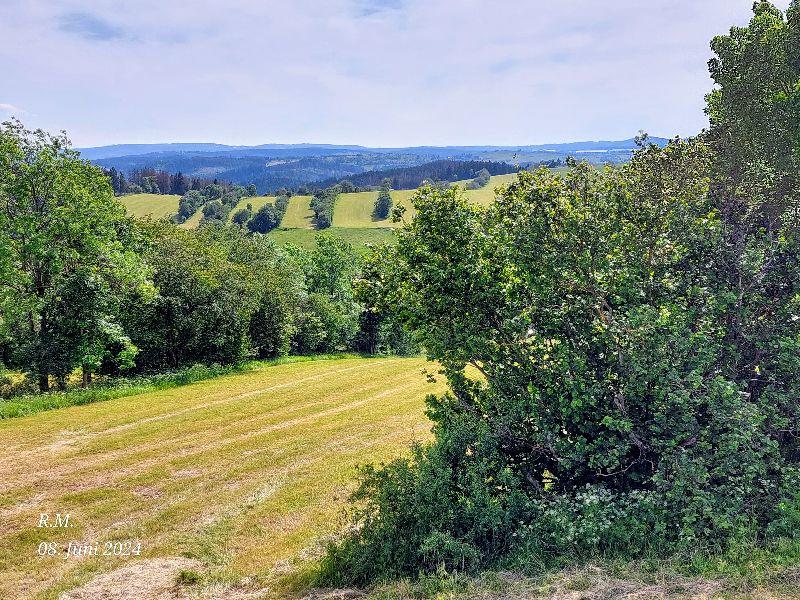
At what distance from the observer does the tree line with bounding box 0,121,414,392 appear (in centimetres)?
2992

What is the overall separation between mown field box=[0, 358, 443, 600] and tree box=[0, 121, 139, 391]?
235 inches

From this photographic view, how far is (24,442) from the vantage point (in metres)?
20.5

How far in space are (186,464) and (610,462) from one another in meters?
14.4

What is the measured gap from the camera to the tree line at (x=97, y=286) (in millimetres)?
29920

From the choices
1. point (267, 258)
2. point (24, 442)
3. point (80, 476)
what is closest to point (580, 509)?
point (80, 476)

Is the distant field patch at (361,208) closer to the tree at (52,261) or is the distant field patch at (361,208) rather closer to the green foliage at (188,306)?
the green foliage at (188,306)

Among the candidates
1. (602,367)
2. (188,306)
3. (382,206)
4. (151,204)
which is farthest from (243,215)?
(602,367)

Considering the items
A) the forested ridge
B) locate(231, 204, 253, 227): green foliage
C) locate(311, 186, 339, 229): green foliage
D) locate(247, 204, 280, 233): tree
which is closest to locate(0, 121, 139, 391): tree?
the forested ridge

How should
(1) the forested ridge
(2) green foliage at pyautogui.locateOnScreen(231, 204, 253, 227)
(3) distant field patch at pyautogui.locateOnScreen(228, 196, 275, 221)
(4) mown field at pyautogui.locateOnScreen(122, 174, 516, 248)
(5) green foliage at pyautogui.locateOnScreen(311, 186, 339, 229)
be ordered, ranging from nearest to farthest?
1. (1) the forested ridge
2. (4) mown field at pyautogui.locateOnScreen(122, 174, 516, 248)
3. (5) green foliage at pyautogui.locateOnScreen(311, 186, 339, 229)
4. (2) green foliage at pyautogui.locateOnScreen(231, 204, 253, 227)
5. (3) distant field patch at pyautogui.locateOnScreen(228, 196, 275, 221)

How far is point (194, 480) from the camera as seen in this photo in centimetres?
1681

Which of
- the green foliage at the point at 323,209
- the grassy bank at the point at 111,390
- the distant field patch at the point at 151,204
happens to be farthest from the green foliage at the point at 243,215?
the grassy bank at the point at 111,390

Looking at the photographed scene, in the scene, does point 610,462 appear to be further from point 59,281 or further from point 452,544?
point 59,281

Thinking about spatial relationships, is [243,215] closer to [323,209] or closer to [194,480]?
[323,209]

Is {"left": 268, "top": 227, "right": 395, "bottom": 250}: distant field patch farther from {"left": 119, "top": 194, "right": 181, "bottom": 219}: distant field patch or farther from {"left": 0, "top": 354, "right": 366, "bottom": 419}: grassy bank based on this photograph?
{"left": 0, "top": 354, "right": 366, "bottom": 419}: grassy bank
